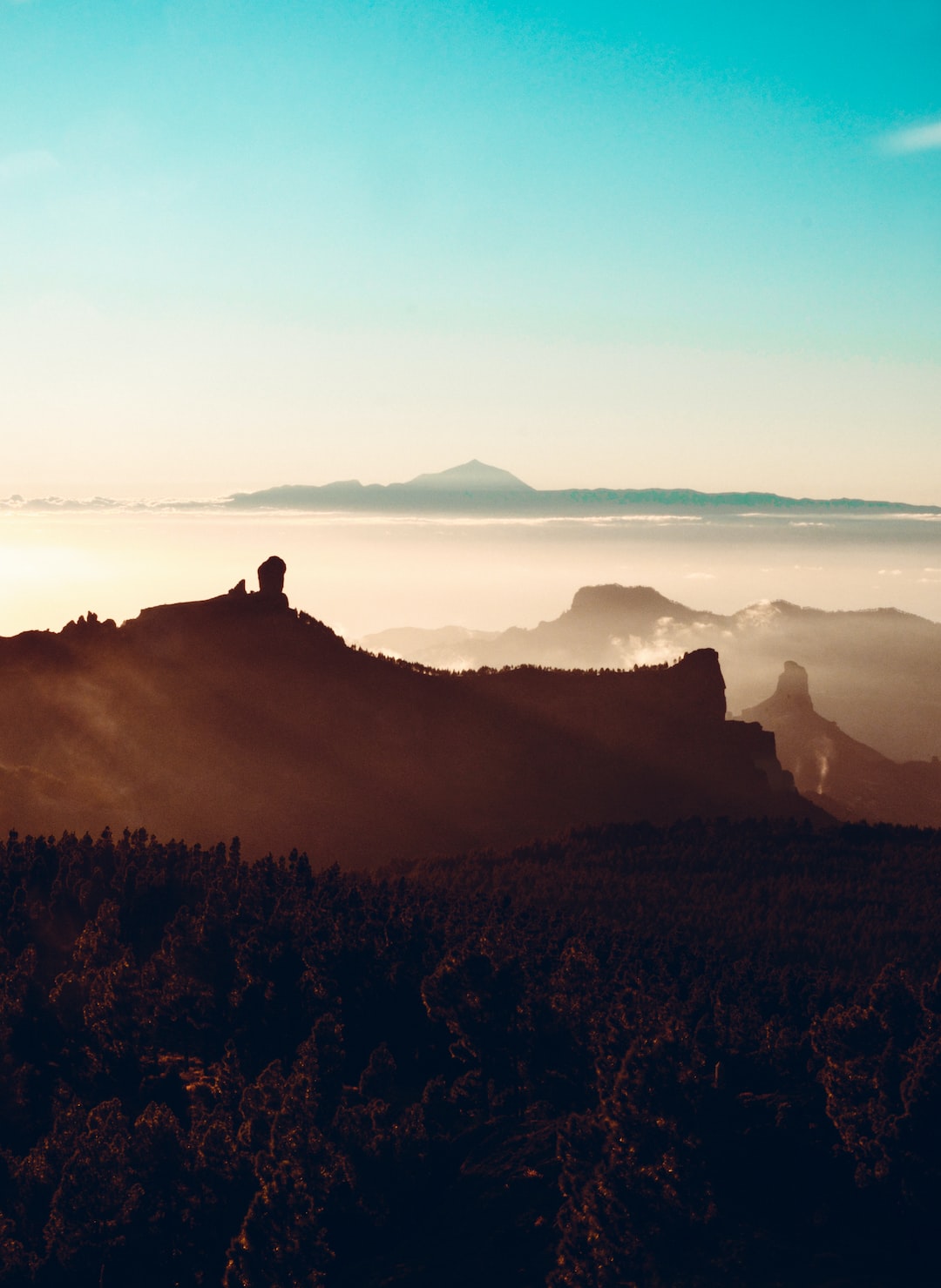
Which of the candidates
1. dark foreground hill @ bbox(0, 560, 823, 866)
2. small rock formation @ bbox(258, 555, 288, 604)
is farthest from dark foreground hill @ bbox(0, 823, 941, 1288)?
small rock formation @ bbox(258, 555, 288, 604)

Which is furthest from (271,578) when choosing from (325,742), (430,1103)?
(430,1103)

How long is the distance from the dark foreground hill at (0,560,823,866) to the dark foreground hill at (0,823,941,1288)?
163 feet

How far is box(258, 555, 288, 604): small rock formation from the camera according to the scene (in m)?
103

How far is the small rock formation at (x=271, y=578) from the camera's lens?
10288cm

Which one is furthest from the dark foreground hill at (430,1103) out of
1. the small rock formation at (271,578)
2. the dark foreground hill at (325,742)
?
the small rock formation at (271,578)

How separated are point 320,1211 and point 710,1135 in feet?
23.6

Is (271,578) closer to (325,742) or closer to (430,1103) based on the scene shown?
(325,742)

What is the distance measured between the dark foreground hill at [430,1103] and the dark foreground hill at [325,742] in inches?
1951

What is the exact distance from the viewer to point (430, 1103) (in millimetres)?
25094

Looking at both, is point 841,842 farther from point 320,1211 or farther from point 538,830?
point 320,1211

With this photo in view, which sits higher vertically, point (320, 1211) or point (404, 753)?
point (320, 1211)

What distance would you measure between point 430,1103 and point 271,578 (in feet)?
266

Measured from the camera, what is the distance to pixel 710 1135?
22.7 metres

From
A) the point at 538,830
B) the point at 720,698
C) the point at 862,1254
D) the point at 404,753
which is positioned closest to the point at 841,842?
the point at 538,830
